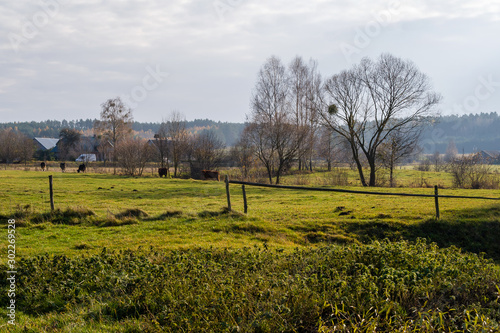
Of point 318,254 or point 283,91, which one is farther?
point 283,91

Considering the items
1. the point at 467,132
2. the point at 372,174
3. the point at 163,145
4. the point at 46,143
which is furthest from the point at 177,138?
the point at 467,132

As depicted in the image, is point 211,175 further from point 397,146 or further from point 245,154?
point 397,146

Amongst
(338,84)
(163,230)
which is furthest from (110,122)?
(163,230)

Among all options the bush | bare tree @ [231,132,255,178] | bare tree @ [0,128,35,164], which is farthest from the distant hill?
bare tree @ [0,128,35,164]

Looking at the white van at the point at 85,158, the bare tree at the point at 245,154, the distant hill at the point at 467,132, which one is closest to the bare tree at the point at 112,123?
the white van at the point at 85,158

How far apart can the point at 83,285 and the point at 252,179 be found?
29502 mm

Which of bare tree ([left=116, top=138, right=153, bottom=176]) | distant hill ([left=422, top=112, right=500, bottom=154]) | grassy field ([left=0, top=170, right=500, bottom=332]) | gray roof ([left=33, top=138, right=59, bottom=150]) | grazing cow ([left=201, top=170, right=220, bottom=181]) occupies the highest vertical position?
distant hill ([left=422, top=112, right=500, bottom=154])

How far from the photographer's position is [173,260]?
7055 mm

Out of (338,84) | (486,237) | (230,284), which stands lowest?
(486,237)

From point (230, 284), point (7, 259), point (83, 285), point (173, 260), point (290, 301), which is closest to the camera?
point (290, 301)

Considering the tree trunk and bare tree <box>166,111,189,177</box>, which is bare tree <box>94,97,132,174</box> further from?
the tree trunk

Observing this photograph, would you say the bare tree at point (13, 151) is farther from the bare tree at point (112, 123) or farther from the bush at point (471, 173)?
the bush at point (471, 173)

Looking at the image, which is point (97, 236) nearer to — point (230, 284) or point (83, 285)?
point (83, 285)

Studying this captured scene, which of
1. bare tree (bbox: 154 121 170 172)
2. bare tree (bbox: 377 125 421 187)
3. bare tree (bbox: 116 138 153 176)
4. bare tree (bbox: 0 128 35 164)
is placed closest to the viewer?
bare tree (bbox: 377 125 421 187)
